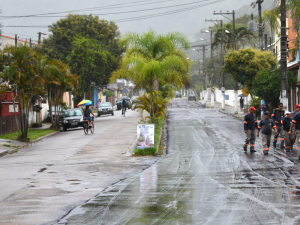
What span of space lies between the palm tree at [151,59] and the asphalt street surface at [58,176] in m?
3.71

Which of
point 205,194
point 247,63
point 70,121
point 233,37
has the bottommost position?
point 205,194

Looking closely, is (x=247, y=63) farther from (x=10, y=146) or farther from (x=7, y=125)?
(x=10, y=146)

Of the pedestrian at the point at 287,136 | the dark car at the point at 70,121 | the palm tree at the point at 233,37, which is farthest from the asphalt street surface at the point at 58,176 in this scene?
the palm tree at the point at 233,37

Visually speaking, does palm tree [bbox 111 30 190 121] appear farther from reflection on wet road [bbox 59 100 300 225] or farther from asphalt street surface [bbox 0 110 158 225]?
reflection on wet road [bbox 59 100 300 225]

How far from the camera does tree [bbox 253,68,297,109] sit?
108 feet

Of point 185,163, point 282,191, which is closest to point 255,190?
point 282,191

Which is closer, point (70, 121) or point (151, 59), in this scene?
point (151, 59)

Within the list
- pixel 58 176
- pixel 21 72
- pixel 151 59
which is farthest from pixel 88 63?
pixel 58 176

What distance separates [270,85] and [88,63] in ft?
74.9

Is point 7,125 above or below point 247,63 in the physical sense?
below

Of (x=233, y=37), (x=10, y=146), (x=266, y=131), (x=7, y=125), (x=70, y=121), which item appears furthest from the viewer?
(x=233, y=37)

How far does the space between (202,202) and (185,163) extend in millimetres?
6862

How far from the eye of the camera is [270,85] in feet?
108

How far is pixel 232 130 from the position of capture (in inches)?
1161
